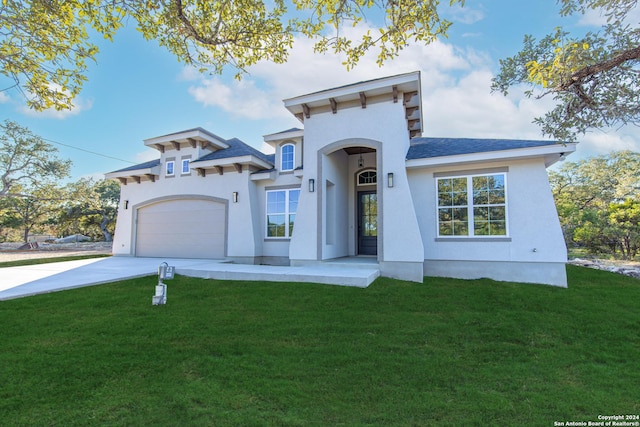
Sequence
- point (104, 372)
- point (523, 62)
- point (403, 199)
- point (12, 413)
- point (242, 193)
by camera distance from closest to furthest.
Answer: point (12, 413) → point (104, 372) → point (523, 62) → point (403, 199) → point (242, 193)

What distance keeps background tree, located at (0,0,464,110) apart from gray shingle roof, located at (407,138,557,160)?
4.29m

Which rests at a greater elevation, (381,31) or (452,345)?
(381,31)

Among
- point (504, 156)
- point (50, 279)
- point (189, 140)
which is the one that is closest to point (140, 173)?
point (189, 140)

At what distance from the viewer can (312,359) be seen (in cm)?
380

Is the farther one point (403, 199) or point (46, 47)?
point (403, 199)

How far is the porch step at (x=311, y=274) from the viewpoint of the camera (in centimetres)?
718

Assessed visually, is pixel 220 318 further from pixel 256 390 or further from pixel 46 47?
pixel 46 47

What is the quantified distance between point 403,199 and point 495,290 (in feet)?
10.00

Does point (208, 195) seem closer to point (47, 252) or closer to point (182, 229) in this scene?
point (182, 229)

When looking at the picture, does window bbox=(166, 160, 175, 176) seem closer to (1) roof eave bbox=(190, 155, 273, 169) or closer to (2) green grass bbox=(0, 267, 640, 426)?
(1) roof eave bbox=(190, 155, 273, 169)

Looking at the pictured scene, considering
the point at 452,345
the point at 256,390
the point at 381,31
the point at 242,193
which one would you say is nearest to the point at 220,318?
the point at 256,390

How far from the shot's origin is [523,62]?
4949 millimetres

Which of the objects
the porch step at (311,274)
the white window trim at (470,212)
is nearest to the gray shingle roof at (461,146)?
the white window trim at (470,212)

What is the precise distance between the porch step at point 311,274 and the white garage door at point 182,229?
366 cm
